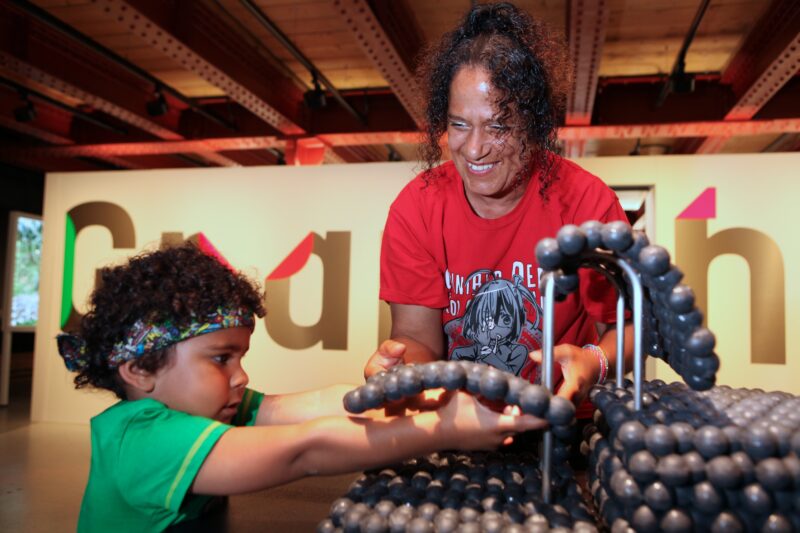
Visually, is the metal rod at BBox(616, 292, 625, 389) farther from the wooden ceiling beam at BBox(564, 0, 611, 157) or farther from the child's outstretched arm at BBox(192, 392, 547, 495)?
the wooden ceiling beam at BBox(564, 0, 611, 157)

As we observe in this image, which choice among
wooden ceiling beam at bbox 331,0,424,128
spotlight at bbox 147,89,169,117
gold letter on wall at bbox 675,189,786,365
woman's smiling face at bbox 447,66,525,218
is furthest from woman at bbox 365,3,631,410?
spotlight at bbox 147,89,169,117

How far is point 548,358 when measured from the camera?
2.77ft

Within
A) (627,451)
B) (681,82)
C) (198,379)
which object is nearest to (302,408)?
(198,379)

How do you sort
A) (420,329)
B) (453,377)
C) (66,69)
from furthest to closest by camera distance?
(66,69) → (420,329) → (453,377)

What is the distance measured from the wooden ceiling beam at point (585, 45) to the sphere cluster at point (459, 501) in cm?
281

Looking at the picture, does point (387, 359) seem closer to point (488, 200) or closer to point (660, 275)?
point (488, 200)

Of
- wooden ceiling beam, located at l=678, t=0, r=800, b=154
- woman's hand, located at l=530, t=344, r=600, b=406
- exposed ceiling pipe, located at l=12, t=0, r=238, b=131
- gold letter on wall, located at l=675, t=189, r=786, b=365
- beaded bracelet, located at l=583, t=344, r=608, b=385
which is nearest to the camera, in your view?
woman's hand, located at l=530, t=344, r=600, b=406

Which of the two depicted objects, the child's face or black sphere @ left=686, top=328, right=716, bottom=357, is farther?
the child's face

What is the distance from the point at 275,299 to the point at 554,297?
4.16 meters

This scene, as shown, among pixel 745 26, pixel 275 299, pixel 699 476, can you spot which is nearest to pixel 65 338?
pixel 699 476

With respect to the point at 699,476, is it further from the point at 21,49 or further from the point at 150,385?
the point at 21,49

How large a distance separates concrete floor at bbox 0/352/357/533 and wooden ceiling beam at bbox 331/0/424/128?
7.75 feet

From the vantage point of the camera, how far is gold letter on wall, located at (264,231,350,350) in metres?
4.75

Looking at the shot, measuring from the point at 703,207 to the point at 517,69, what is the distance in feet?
11.8
